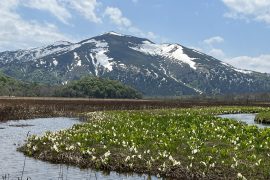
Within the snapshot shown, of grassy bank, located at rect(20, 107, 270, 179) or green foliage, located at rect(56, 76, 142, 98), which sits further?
green foliage, located at rect(56, 76, 142, 98)

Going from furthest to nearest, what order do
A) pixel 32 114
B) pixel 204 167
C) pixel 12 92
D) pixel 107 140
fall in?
pixel 12 92
pixel 32 114
pixel 107 140
pixel 204 167

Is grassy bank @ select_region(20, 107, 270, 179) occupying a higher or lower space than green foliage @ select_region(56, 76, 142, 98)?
lower

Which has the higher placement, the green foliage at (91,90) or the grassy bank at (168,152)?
the green foliage at (91,90)

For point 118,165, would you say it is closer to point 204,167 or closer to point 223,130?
point 204,167

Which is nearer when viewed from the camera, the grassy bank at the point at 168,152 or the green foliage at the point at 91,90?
the grassy bank at the point at 168,152

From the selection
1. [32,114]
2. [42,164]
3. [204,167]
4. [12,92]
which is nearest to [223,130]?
[204,167]

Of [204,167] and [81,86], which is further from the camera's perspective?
[81,86]

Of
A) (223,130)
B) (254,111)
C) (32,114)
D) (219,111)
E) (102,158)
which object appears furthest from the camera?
(254,111)

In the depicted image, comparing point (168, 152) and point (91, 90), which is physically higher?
point (91, 90)

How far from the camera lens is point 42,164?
23.5m

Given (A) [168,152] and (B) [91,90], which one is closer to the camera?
(A) [168,152]

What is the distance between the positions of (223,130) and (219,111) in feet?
148

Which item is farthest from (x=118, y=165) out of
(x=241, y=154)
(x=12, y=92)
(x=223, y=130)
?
(x=12, y=92)

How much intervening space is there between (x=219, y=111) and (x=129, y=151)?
54129mm
